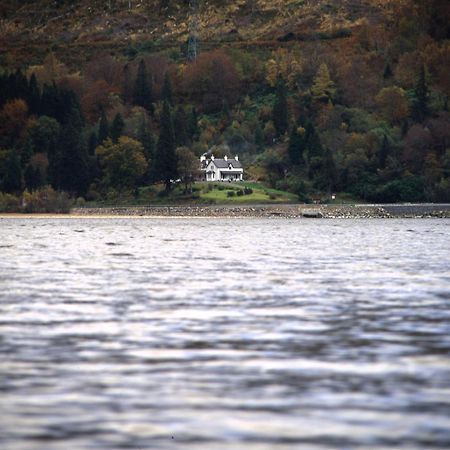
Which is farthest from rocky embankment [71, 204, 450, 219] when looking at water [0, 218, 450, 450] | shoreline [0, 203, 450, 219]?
water [0, 218, 450, 450]

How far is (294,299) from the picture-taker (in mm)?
39250

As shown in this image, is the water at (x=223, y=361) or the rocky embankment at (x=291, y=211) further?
the rocky embankment at (x=291, y=211)

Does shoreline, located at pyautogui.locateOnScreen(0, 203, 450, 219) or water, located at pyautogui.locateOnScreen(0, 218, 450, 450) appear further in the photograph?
shoreline, located at pyautogui.locateOnScreen(0, 203, 450, 219)

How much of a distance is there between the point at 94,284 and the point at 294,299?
9.30m

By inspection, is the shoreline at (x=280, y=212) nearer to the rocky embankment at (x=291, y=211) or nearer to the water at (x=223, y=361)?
the rocky embankment at (x=291, y=211)

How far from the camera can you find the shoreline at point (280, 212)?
191000mm

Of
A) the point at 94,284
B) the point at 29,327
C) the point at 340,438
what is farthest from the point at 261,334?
the point at 94,284

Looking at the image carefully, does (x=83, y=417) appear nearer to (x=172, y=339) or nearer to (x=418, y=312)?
(x=172, y=339)

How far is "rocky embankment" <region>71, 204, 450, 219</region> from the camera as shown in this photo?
19112cm

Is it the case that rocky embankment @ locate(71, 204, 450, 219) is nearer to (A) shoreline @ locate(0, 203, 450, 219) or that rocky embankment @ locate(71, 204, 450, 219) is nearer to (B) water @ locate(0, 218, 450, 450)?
(A) shoreline @ locate(0, 203, 450, 219)

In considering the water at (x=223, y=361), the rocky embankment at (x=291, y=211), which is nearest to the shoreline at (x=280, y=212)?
the rocky embankment at (x=291, y=211)

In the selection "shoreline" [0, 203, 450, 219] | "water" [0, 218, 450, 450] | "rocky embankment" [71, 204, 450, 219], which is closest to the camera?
"water" [0, 218, 450, 450]

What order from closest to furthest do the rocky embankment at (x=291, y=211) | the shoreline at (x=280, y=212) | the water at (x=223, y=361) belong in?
the water at (x=223, y=361), the shoreline at (x=280, y=212), the rocky embankment at (x=291, y=211)

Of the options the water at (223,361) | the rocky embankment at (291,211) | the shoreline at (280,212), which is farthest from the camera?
the rocky embankment at (291,211)
